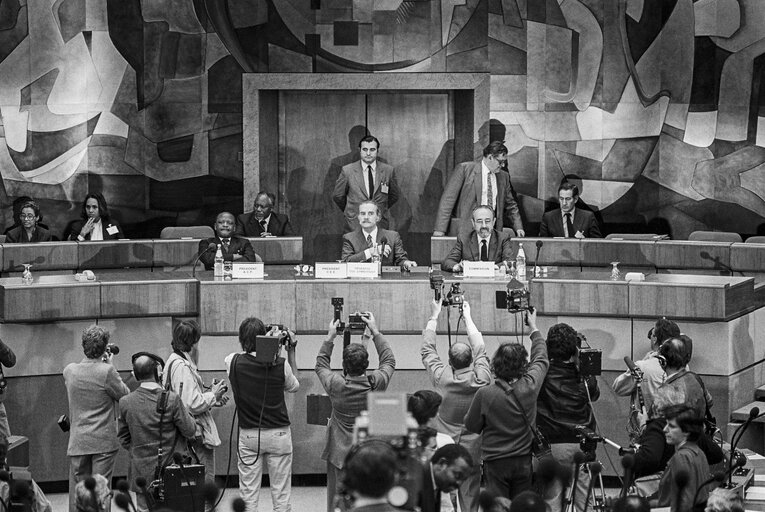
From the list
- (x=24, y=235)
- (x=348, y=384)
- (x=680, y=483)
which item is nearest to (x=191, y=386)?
(x=348, y=384)

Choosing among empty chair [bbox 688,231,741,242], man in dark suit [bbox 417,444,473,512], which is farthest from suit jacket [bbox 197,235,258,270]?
man in dark suit [bbox 417,444,473,512]

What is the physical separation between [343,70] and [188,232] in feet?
8.19

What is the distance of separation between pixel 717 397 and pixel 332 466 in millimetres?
2653

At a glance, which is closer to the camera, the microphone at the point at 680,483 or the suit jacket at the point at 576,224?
the microphone at the point at 680,483

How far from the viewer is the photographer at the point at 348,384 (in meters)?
6.31

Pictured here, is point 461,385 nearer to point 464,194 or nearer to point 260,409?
point 260,409

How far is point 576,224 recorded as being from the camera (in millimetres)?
11320

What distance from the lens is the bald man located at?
6.32m

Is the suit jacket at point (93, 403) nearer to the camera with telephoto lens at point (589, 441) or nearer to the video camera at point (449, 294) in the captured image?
the video camera at point (449, 294)

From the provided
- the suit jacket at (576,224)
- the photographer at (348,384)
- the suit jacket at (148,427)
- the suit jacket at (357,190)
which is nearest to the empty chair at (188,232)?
the suit jacket at (357,190)

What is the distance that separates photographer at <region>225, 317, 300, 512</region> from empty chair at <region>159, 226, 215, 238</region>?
5.04m

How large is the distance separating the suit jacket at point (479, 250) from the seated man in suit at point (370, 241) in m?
0.38

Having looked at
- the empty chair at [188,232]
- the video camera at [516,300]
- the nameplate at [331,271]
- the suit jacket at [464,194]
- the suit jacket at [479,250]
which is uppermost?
the suit jacket at [464,194]

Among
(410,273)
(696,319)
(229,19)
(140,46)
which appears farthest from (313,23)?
(696,319)
